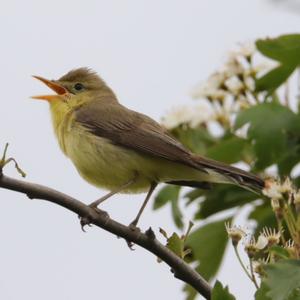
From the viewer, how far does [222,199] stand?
5.11 metres

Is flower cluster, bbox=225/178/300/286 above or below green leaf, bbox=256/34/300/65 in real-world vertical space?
below

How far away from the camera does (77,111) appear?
5.50m

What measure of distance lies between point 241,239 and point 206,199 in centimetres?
174

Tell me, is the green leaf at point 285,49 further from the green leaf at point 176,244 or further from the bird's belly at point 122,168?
the green leaf at point 176,244

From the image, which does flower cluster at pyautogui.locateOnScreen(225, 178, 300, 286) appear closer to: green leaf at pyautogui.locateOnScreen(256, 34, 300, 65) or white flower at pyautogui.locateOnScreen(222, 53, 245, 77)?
green leaf at pyautogui.locateOnScreen(256, 34, 300, 65)

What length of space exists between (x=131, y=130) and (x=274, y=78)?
3.19 ft

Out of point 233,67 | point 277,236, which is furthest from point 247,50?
point 277,236

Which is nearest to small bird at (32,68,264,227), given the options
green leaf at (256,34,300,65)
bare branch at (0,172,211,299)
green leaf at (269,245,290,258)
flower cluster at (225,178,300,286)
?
green leaf at (256,34,300,65)

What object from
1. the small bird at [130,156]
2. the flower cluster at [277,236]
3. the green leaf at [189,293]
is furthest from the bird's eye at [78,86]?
the flower cluster at [277,236]

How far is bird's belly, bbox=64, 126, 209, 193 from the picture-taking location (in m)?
4.88

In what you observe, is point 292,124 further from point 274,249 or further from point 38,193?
point 38,193

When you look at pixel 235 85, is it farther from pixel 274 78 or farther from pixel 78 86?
pixel 78 86

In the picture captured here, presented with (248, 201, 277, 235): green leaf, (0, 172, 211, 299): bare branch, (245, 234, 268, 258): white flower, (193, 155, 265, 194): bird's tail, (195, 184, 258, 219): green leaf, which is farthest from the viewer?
(195, 184, 258, 219): green leaf

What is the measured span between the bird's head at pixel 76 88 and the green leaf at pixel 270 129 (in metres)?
1.48
